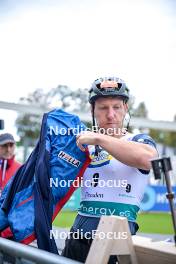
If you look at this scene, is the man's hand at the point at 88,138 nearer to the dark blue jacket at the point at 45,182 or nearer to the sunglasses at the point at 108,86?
the dark blue jacket at the point at 45,182

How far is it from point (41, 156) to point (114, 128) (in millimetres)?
419

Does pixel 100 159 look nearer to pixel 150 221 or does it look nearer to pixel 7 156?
pixel 7 156

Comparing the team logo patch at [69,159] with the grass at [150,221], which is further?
the grass at [150,221]

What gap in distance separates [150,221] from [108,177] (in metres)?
12.0

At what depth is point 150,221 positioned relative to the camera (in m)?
13.7

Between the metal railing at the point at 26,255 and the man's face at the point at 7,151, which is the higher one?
the man's face at the point at 7,151

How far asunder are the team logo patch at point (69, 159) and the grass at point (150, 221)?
8916 mm

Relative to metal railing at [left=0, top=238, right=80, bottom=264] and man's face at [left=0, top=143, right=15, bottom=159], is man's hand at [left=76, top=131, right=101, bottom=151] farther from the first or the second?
man's face at [left=0, top=143, right=15, bottom=159]

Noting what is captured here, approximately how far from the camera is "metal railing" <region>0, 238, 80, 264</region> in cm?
135

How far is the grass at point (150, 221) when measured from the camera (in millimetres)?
11500

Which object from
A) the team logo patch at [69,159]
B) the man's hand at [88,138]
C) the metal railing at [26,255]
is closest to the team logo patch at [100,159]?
the team logo patch at [69,159]

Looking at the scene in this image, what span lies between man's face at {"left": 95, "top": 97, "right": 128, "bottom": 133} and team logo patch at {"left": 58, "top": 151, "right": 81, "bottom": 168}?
0.26 meters

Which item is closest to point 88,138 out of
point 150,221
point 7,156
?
point 7,156

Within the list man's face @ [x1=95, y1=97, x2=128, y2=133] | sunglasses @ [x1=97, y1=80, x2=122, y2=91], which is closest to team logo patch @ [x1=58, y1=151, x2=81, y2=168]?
man's face @ [x1=95, y1=97, x2=128, y2=133]
